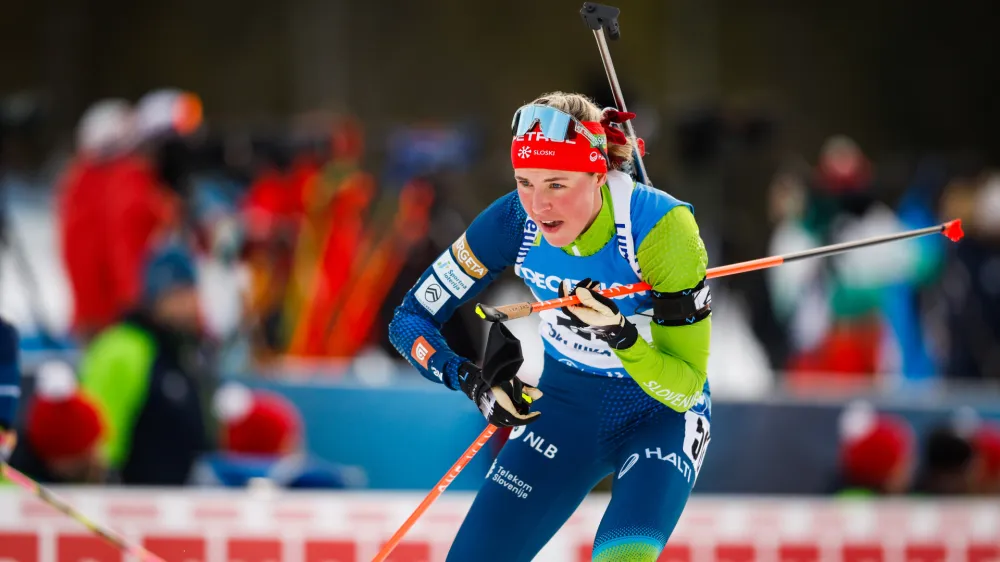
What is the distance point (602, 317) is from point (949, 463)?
4950 mm

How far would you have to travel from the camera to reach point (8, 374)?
15.9 ft

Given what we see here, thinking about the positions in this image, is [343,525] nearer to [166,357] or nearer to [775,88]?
[166,357]

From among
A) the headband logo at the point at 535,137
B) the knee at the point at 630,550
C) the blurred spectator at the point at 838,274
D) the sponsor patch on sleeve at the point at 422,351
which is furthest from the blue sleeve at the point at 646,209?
the blurred spectator at the point at 838,274

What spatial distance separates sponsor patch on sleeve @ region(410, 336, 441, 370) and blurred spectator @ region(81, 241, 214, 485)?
295 cm

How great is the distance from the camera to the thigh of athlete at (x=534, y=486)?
3.75 m

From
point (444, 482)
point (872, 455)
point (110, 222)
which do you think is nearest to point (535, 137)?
point (444, 482)

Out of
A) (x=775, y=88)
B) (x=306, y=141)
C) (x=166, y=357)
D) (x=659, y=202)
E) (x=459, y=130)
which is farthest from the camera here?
(x=775, y=88)

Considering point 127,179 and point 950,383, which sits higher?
point 127,179

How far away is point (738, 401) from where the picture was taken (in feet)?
26.5

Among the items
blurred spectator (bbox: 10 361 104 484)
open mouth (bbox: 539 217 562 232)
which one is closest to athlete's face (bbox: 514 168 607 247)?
open mouth (bbox: 539 217 562 232)

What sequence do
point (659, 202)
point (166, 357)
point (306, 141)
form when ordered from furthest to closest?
point (306, 141), point (166, 357), point (659, 202)

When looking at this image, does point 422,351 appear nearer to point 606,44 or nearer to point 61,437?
point 606,44

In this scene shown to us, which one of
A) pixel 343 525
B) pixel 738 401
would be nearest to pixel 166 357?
pixel 343 525

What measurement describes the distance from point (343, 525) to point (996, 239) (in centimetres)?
698
